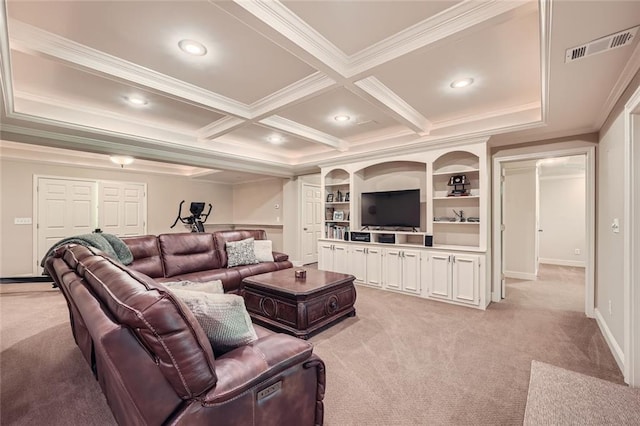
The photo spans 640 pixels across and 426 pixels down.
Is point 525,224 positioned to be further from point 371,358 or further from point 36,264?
point 36,264

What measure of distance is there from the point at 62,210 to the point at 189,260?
4.05 meters

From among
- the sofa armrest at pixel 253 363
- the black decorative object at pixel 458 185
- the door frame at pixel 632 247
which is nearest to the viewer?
the sofa armrest at pixel 253 363

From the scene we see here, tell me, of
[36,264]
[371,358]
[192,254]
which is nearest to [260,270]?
[192,254]

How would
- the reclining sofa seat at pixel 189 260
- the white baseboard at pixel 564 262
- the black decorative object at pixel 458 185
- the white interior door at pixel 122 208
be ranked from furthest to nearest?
1. the white baseboard at pixel 564 262
2. the white interior door at pixel 122 208
3. the black decorative object at pixel 458 185
4. the reclining sofa seat at pixel 189 260

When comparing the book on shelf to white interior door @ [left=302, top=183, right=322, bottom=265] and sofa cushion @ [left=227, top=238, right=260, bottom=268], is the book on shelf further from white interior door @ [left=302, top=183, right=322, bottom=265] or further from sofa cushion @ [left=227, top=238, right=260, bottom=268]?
sofa cushion @ [left=227, top=238, right=260, bottom=268]

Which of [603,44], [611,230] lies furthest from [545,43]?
[611,230]

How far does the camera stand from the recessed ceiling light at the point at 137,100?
3295mm

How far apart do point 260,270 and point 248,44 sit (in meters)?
2.91

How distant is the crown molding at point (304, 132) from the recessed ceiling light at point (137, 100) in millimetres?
1399

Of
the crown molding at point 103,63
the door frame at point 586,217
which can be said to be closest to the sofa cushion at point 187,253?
the crown molding at point 103,63

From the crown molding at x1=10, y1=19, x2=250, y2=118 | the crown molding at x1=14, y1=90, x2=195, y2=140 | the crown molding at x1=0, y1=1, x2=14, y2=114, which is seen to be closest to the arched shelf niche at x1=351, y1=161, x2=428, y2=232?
the crown molding at x1=10, y1=19, x2=250, y2=118

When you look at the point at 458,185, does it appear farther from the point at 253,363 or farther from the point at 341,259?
the point at 253,363

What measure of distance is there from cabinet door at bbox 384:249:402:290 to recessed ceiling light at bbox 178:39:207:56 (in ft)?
12.0

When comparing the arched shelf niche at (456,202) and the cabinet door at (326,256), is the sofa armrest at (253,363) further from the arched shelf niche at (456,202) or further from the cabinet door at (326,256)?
the cabinet door at (326,256)
